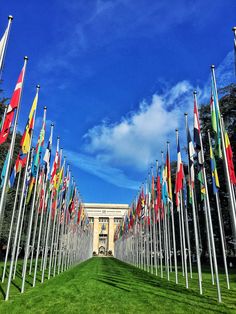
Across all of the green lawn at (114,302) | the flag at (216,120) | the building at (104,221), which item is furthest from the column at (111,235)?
the flag at (216,120)

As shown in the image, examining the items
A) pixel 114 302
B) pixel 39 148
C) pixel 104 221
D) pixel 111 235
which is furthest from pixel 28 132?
pixel 104 221

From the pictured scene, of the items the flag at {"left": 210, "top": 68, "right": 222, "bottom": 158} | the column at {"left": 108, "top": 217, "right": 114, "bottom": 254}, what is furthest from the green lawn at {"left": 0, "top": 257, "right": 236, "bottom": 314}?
the column at {"left": 108, "top": 217, "right": 114, "bottom": 254}

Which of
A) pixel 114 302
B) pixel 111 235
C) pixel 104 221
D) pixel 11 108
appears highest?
pixel 104 221

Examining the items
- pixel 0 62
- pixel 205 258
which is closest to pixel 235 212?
pixel 0 62

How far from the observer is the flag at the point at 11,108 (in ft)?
37.8

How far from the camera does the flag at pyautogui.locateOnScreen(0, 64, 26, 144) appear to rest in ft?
37.8

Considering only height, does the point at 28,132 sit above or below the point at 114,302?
above

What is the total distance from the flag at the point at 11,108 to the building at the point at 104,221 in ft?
350

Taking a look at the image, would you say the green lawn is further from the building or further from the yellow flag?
the building

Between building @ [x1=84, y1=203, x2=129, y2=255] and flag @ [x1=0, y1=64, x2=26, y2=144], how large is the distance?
10666cm

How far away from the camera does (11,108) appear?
11836 mm

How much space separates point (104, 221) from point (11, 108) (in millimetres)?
117569

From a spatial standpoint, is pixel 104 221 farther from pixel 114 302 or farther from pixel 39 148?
pixel 114 302

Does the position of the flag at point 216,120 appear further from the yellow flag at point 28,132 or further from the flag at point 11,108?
the yellow flag at point 28,132
